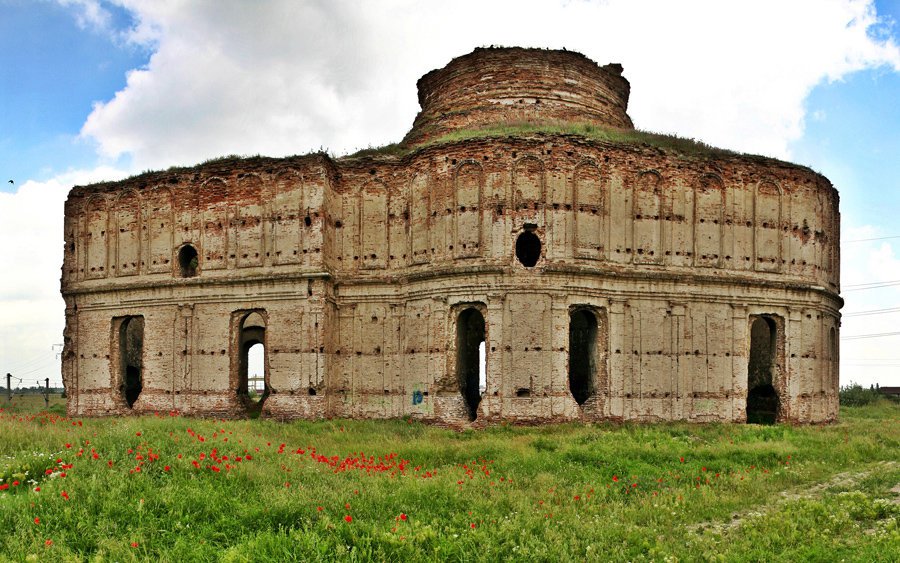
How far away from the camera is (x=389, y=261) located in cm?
2095

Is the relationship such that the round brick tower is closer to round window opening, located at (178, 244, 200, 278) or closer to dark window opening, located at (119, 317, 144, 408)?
round window opening, located at (178, 244, 200, 278)

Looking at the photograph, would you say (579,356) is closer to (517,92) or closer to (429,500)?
(517,92)

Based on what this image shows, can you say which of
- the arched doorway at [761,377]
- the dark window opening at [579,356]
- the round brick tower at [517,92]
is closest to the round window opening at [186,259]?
the round brick tower at [517,92]

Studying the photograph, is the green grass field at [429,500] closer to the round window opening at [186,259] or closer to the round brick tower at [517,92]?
the round window opening at [186,259]

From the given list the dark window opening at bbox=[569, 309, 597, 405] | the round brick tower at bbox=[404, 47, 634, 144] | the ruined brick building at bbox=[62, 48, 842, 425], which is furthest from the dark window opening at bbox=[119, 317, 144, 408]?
the dark window opening at bbox=[569, 309, 597, 405]

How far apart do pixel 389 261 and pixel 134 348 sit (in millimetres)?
11070

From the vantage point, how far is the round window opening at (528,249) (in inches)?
779

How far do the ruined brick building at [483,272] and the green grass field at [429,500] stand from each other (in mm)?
4705

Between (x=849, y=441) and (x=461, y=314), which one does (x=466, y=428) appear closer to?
(x=461, y=314)

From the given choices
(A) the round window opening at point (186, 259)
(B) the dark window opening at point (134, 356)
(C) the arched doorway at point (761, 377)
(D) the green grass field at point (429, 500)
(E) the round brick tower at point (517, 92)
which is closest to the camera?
(D) the green grass field at point (429, 500)

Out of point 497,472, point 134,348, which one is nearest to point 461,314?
point 497,472

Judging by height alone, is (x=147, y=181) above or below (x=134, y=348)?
above

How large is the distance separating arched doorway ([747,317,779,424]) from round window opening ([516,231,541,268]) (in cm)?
772

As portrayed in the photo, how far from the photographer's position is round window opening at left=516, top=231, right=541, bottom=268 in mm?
19797
